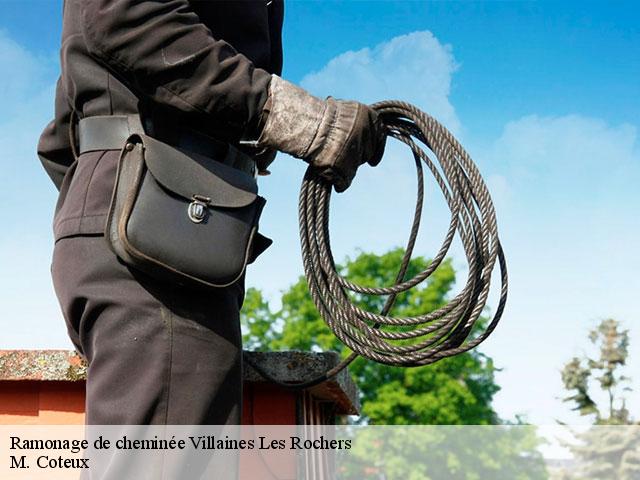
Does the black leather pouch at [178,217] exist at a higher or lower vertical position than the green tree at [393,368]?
lower

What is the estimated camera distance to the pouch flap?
1918 millimetres

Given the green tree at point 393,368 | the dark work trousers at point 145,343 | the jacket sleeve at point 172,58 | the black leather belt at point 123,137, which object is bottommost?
the dark work trousers at point 145,343

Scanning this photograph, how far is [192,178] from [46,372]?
120 centimetres

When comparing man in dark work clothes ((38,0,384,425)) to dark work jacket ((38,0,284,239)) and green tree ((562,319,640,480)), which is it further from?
green tree ((562,319,640,480))

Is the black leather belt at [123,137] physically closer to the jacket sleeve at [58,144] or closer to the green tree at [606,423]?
the jacket sleeve at [58,144]

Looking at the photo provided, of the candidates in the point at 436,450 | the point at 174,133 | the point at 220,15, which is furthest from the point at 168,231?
the point at 436,450

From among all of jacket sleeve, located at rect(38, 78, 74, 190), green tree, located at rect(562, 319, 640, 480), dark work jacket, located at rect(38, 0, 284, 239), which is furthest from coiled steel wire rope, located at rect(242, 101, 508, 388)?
green tree, located at rect(562, 319, 640, 480)

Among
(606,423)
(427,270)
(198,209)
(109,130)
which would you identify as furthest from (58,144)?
(606,423)

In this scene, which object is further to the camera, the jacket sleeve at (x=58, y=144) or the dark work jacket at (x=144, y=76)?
the jacket sleeve at (x=58, y=144)

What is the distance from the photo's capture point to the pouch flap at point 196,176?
1.92m

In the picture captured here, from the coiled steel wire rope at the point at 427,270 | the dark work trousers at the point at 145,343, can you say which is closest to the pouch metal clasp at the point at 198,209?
the dark work trousers at the point at 145,343

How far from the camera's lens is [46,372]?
9.11 feet

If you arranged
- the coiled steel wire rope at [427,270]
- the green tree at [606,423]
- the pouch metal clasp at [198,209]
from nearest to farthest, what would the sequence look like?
1. the pouch metal clasp at [198,209]
2. the coiled steel wire rope at [427,270]
3. the green tree at [606,423]

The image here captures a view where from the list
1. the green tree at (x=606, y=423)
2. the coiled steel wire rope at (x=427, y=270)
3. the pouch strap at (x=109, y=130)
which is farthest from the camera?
the green tree at (x=606, y=423)
